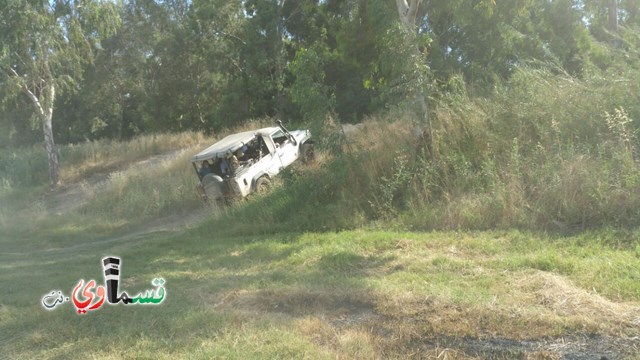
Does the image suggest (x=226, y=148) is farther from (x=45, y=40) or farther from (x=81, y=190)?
(x=81, y=190)

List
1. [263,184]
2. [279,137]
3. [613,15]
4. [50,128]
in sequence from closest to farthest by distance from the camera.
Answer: [263,184] < [279,137] < [613,15] < [50,128]

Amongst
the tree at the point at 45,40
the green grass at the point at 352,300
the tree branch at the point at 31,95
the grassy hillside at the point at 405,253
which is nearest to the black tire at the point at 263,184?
the grassy hillside at the point at 405,253

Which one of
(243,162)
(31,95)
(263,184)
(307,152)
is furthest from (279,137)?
(31,95)

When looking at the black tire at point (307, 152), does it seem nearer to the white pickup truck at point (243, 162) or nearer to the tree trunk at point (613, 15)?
the white pickup truck at point (243, 162)

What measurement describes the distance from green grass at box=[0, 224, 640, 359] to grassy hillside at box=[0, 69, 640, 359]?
0.08 feet

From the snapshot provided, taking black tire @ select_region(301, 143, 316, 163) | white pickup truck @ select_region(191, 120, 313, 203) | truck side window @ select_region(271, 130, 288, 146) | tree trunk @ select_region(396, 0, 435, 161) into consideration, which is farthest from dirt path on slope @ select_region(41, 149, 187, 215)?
tree trunk @ select_region(396, 0, 435, 161)

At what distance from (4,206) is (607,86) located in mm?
22390

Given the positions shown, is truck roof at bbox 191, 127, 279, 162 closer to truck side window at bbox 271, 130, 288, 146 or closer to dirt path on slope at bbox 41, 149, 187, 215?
truck side window at bbox 271, 130, 288, 146

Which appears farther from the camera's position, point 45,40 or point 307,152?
point 45,40

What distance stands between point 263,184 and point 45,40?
11.9 m

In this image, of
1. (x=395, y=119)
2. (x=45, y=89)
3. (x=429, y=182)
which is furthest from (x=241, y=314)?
(x=45, y=89)

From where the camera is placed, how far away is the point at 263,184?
14.8 m

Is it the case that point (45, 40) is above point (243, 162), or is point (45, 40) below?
above

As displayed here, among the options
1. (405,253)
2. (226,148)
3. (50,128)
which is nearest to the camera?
(405,253)
